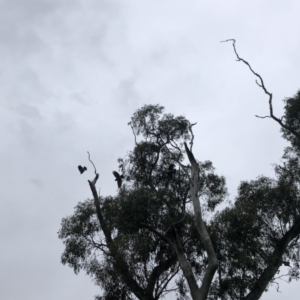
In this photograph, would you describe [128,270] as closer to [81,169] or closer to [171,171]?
[81,169]

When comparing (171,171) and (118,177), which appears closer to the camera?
(171,171)

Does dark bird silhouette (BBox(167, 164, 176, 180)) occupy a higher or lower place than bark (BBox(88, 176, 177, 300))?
higher

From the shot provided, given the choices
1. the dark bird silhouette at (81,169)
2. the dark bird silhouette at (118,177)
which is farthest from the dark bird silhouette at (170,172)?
the dark bird silhouette at (81,169)

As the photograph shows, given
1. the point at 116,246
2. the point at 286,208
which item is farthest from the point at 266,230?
the point at 116,246

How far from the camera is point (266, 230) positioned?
23703 millimetres

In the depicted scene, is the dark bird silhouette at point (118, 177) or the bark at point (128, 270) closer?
Result: the bark at point (128, 270)

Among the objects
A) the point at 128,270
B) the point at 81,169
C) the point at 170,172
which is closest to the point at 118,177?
the point at 81,169

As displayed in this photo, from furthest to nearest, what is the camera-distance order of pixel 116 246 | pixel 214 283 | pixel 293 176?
pixel 293 176 → pixel 214 283 → pixel 116 246

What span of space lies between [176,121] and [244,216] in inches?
230

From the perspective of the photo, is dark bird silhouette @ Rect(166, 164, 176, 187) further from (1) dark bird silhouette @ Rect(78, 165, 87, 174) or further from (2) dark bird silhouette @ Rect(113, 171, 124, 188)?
(1) dark bird silhouette @ Rect(78, 165, 87, 174)

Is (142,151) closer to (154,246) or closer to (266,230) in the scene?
(154,246)

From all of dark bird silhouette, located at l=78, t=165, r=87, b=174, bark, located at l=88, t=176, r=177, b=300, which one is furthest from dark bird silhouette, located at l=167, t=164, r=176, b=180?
dark bird silhouette, located at l=78, t=165, r=87, b=174

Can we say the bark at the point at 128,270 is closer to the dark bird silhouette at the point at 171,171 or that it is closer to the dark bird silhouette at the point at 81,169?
the dark bird silhouette at the point at 81,169

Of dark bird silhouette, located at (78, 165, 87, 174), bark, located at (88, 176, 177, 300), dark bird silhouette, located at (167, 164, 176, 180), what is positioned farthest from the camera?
dark bird silhouette, located at (167, 164, 176, 180)
